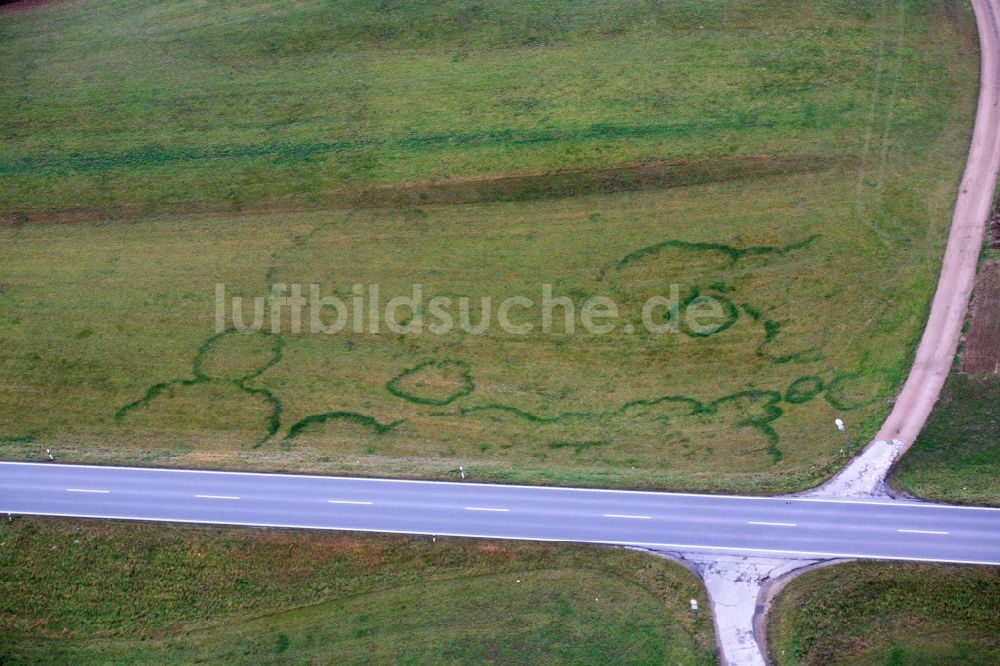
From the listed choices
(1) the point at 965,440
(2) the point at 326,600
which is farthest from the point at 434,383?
(1) the point at 965,440

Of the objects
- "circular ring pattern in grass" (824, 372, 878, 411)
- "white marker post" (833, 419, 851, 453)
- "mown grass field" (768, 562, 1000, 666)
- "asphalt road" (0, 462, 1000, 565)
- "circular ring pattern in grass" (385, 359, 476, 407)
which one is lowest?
"mown grass field" (768, 562, 1000, 666)

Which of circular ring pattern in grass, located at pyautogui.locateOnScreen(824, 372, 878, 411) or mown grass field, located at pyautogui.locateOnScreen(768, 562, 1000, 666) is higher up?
circular ring pattern in grass, located at pyautogui.locateOnScreen(824, 372, 878, 411)

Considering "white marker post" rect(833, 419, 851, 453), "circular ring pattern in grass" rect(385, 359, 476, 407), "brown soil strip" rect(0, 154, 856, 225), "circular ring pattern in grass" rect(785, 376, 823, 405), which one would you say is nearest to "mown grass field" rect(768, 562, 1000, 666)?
"white marker post" rect(833, 419, 851, 453)

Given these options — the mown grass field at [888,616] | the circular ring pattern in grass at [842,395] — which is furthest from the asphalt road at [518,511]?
the circular ring pattern in grass at [842,395]

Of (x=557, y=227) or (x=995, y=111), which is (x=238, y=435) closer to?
(x=557, y=227)

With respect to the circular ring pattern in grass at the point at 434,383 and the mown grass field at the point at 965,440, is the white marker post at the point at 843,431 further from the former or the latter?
the circular ring pattern in grass at the point at 434,383

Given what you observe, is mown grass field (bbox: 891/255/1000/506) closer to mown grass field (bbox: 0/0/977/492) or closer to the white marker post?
the white marker post
